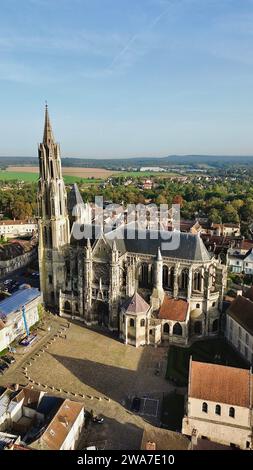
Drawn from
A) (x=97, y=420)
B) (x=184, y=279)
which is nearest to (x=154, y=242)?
(x=184, y=279)

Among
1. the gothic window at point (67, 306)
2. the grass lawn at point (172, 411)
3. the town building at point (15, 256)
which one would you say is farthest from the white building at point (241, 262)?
the town building at point (15, 256)

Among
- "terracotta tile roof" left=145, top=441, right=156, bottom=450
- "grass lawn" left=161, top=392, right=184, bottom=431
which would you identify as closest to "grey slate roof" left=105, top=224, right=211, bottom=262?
"grass lawn" left=161, top=392, right=184, bottom=431

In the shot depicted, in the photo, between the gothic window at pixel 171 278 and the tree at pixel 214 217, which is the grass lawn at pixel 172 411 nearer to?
the gothic window at pixel 171 278

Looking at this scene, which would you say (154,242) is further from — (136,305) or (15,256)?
(15,256)

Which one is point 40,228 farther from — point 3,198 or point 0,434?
point 3,198

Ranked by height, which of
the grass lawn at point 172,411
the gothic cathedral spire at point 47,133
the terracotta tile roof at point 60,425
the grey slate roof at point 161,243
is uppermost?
the gothic cathedral spire at point 47,133
